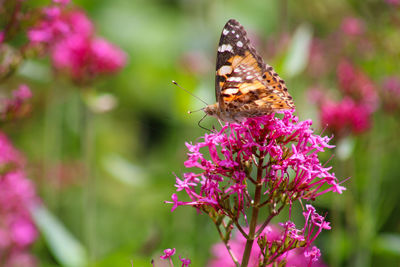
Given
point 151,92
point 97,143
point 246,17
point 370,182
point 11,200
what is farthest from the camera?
point 246,17

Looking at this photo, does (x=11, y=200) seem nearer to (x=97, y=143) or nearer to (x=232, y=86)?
(x=232, y=86)

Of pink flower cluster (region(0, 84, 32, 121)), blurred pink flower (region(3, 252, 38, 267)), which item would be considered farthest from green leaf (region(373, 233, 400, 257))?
blurred pink flower (region(3, 252, 38, 267))

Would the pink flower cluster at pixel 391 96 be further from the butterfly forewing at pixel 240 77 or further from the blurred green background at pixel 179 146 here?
the butterfly forewing at pixel 240 77

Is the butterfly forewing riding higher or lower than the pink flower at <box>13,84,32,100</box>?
lower

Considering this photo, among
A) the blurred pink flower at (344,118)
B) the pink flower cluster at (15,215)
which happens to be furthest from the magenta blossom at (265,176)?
the pink flower cluster at (15,215)

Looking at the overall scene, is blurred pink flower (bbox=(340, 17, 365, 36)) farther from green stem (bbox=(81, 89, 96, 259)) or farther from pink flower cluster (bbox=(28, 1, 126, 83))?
green stem (bbox=(81, 89, 96, 259))

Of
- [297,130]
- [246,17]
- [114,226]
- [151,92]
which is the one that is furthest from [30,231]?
[246,17]
